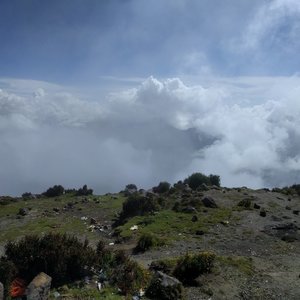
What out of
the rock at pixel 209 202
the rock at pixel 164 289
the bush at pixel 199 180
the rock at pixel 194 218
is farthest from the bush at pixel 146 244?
the bush at pixel 199 180

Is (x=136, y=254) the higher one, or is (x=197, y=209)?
(x=197, y=209)

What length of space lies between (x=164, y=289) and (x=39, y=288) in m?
4.55

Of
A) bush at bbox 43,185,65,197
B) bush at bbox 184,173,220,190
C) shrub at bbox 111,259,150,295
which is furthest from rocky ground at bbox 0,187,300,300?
bush at bbox 184,173,220,190

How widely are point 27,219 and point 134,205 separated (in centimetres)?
1060

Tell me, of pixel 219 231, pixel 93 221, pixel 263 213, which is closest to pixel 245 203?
pixel 263 213

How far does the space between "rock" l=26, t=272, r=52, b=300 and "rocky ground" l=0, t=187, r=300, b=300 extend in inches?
210

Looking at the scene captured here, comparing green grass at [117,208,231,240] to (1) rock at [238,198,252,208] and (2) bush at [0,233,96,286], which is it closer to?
(1) rock at [238,198,252,208]

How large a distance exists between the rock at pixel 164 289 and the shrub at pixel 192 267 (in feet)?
5.88

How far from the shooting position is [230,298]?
15945 millimetres

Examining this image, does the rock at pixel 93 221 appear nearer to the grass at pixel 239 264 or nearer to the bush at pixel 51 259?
the grass at pixel 239 264

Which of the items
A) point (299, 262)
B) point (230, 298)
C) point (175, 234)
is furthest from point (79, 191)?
point (230, 298)

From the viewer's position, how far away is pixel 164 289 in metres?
15.2

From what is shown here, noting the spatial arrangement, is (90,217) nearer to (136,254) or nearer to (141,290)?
(136,254)

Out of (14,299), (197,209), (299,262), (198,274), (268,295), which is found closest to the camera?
(14,299)
